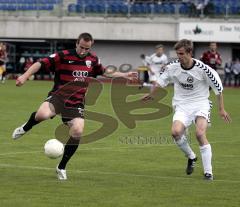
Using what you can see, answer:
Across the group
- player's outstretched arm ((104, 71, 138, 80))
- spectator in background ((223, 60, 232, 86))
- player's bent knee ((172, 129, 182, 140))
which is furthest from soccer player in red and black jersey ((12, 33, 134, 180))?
spectator in background ((223, 60, 232, 86))

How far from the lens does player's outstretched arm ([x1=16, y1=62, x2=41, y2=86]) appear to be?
10977 mm

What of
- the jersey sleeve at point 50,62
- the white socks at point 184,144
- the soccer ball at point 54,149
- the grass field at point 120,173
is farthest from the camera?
the white socks at point 184,144

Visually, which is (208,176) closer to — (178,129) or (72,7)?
(178,129)

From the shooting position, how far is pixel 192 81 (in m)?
12.0

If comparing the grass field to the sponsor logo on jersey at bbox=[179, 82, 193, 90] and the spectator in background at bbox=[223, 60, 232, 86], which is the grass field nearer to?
the sponsor logo on jersey at bbox=[179, 82, 193, 90]

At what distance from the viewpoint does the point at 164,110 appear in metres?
26.1

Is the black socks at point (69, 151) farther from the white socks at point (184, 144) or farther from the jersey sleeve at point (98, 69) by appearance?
the white socks at point (184, 144)

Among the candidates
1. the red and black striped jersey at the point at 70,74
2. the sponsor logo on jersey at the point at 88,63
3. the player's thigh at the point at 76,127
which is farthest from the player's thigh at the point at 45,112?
the sponsor logo on jersey at the point at 88,63

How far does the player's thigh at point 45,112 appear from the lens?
11.7m

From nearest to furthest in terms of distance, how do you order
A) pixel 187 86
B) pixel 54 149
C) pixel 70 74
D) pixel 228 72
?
pixel 54 149, pixel 70 74, pixel 187 86, pixel 228 72

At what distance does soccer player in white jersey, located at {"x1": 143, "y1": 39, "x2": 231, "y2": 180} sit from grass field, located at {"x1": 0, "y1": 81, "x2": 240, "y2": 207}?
655mm

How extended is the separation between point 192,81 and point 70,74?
1.95 m

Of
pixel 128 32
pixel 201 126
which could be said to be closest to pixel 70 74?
pixel 201 126

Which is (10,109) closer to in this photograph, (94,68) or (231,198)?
(94,68)
